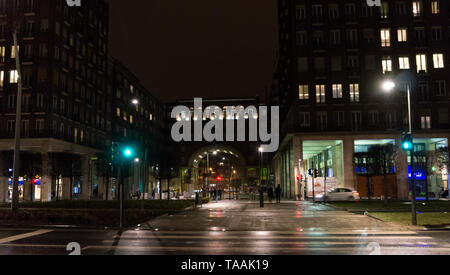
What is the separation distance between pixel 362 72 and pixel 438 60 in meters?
Answer: 9.24

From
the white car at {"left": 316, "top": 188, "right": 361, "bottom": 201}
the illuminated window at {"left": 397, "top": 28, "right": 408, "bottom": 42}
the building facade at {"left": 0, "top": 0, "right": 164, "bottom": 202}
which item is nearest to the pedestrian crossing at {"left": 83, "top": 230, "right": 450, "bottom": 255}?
the white car at {"left": 316, "top": 188, "right": 361, "bottom": 201}

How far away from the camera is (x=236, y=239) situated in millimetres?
14078

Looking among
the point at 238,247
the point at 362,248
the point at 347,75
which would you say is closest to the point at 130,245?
the point at 238,247

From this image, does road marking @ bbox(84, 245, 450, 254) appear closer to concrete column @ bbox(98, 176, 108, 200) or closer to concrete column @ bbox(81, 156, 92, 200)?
concrete column @ bbox(81, 156, 92, 200)

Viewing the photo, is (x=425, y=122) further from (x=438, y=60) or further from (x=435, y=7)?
(x=435, y=7)

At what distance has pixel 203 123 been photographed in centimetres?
10856

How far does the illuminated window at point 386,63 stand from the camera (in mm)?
51719

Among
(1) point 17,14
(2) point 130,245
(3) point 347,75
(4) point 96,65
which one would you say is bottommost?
(2) point 130,245

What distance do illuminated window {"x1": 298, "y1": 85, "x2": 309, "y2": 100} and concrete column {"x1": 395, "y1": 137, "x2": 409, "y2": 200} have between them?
469 inches

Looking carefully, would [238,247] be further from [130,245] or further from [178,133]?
[178,133]

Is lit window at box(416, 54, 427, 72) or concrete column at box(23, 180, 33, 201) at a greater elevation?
lit window at box(416, 54, 427, 72)

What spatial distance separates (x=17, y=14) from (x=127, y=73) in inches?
2225

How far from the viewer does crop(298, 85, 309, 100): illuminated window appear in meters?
52.0

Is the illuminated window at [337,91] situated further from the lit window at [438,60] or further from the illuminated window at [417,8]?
the illuminated window at [417,8]
